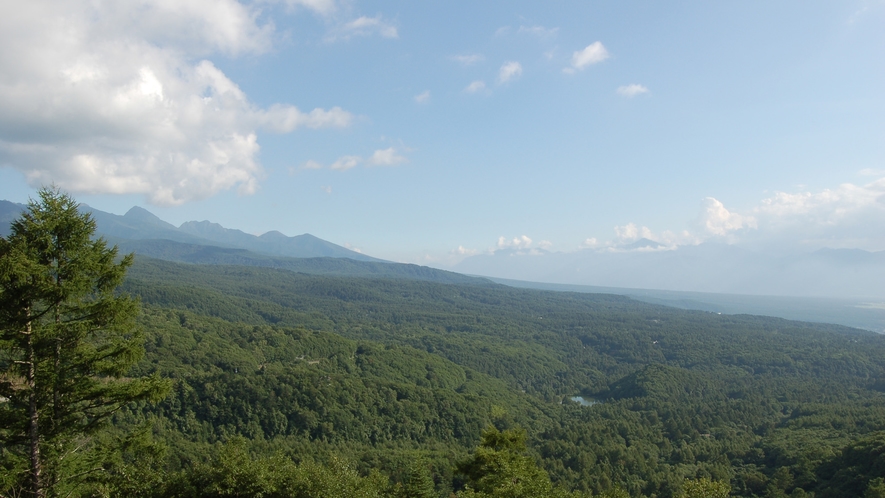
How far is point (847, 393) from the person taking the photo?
A: 106625 mm

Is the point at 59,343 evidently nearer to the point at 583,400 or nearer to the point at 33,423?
the point at 33,423

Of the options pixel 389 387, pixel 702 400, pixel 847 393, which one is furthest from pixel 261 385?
pixel 847 393

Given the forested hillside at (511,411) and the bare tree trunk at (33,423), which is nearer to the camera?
the bare tree trunk at (33,423)

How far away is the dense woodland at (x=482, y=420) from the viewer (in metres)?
22.2

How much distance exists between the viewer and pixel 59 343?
11039mm

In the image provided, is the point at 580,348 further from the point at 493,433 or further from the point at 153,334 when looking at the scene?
the point at 493,433

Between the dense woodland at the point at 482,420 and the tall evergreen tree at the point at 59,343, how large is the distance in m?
1.49

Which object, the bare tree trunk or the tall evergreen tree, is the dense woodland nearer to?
the tall evergreen tree

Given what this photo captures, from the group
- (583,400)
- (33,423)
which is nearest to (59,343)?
(33,423)

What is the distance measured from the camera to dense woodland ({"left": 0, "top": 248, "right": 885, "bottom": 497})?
2216 centimetres

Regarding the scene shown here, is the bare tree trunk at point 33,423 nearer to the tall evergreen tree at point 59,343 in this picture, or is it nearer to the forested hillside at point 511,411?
the tall evergreen tree at point 59,343

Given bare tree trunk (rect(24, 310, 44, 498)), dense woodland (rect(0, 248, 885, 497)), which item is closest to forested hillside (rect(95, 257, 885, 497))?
dense woodland (rect(0, 248, 885, 497))

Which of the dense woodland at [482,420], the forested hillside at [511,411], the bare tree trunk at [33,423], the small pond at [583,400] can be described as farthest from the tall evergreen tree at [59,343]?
the small pond at [583,400]

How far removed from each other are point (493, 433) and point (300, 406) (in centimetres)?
6394
